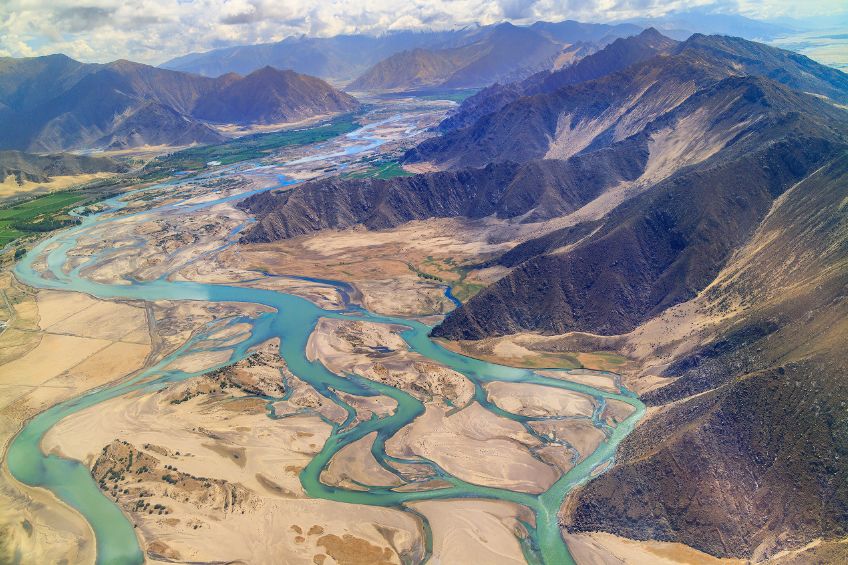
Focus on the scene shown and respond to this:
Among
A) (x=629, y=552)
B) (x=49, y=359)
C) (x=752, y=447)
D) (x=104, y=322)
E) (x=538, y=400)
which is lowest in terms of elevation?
(x=629, y=552)

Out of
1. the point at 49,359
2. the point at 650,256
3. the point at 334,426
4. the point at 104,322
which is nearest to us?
the point at 334,426

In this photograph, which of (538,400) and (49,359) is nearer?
(538,400)

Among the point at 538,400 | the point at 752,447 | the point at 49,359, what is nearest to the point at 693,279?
the point at 538,400

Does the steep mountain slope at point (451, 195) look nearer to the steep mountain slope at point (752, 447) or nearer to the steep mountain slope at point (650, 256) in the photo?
the steep mountain slope at point (650, 256)

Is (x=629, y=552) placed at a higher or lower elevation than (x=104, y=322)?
lower

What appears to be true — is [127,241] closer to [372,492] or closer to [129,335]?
[129,335]

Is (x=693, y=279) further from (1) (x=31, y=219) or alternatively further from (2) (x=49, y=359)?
(1) (x=31, y=219)
